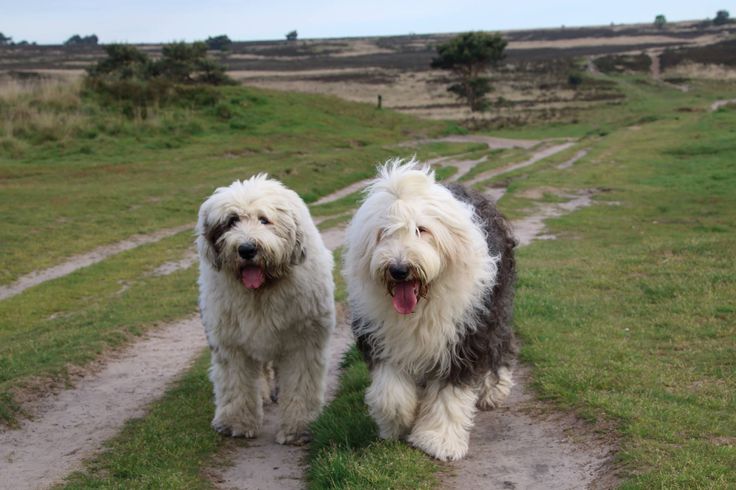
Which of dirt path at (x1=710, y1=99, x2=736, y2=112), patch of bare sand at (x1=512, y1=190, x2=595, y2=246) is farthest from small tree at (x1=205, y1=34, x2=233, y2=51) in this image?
patch of bare sand at (x1=512, y1=190, x2=595, y2=246)

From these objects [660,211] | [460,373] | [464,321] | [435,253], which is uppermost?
[435,253]

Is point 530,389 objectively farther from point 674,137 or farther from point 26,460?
point 674,137

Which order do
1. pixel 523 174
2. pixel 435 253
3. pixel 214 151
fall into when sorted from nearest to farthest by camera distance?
pixel 435 253 < pixel 523 174 < pixel 214 151

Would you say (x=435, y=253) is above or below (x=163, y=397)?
above

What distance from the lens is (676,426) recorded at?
6242mm

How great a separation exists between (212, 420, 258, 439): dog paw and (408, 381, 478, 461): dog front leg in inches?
78.2

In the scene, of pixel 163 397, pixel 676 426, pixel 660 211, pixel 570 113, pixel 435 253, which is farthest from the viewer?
pixel 570 113

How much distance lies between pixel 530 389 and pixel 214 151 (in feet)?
87.3

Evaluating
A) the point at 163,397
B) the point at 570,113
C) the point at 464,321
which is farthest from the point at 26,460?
the point at 570,113

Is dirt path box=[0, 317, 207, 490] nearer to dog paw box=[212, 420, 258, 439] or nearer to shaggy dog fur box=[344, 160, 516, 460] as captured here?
dog paw box=[212, 420, 258, 439]

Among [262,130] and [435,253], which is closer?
[435,253]

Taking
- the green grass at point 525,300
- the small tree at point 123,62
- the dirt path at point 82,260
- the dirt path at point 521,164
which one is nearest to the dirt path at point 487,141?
the dirt path at point 521,164

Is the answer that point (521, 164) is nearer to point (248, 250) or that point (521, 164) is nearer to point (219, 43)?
point (248, 250)

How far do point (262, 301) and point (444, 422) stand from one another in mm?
1999
